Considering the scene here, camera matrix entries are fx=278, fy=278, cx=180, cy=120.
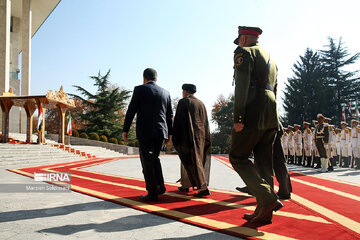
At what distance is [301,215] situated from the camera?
3289mm

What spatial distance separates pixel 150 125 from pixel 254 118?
1774 mm

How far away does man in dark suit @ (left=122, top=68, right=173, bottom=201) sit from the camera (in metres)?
4.09

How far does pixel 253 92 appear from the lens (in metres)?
3.02

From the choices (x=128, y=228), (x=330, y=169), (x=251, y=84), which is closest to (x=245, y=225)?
(x=128, y=228)

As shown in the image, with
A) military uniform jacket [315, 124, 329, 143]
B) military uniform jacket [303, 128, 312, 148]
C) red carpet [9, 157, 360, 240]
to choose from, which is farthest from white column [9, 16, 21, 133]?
military uniform jacket [315, 124, 329, 143]

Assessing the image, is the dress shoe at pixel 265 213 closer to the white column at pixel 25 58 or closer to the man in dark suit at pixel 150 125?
the man in dark suit at pixel 150 125

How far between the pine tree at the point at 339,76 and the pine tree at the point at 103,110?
91.0ft

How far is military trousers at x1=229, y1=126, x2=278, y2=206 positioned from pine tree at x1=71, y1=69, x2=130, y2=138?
3485 cm

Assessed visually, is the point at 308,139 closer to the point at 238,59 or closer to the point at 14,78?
the point at 238,59

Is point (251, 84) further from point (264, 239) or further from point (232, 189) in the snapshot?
point (232, 189)

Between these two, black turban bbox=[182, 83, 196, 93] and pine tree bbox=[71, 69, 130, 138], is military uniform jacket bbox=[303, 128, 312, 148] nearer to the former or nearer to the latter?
black turban bbox=[182, 83, 196, 93]

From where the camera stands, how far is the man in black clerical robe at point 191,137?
4.66m

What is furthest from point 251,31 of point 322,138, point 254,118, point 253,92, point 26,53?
point 26,53

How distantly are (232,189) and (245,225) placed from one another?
250 cm
